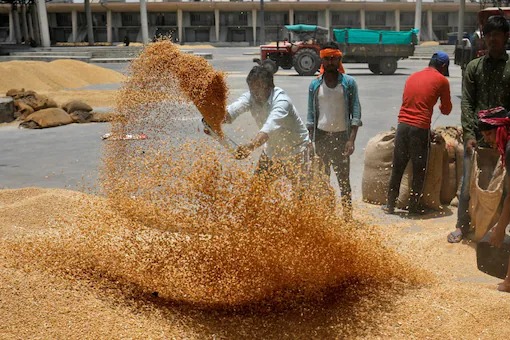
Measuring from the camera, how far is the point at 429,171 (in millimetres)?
5348

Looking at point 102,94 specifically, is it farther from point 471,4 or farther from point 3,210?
point 471,4

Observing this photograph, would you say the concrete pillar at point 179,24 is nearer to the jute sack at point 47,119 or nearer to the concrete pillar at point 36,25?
the concrete pillar at point 36,25

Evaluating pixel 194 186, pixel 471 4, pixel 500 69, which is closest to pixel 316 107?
pixel 500 69

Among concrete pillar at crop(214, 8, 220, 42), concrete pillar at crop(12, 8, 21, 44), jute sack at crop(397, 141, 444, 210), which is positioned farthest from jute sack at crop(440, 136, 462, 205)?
concrete pillar at crop(214, 8, 220, 42)

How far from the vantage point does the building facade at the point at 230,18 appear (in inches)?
1886

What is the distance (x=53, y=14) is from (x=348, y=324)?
172 ft

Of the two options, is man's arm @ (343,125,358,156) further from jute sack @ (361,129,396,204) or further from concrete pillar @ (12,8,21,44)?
concrete pillar @ (12,8,21,44)

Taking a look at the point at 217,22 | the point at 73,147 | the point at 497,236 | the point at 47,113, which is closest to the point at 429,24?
the point at 217,22

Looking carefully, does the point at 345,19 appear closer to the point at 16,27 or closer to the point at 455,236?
the point at 16,27

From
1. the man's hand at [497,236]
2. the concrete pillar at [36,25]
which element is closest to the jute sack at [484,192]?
the man's hand at [497,236]

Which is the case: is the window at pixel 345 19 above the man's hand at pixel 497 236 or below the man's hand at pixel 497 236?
above

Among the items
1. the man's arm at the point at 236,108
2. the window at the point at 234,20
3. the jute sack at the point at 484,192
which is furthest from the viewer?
the window at the point at 234,20

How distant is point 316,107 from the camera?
4867 mm

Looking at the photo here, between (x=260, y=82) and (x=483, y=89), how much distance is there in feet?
5.31
